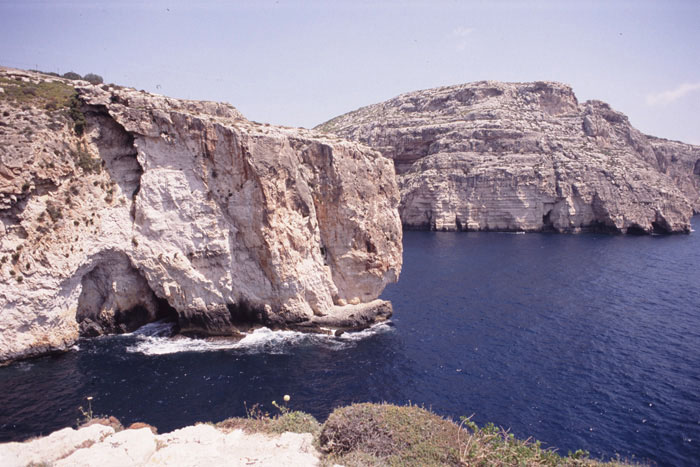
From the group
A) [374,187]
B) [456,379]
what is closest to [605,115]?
[374,187]

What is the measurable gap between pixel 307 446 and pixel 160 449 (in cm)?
504

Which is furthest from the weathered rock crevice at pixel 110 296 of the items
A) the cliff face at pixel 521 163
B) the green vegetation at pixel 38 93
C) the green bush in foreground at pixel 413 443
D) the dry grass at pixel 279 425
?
the cliff face at pixel 521 163

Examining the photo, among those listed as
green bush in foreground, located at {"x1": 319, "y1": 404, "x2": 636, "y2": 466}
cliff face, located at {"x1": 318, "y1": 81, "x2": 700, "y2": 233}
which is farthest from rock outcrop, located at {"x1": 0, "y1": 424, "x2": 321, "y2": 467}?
cliff face, located at {"x1": 318, "y1": 81, "x2": 700, "y2": 233}

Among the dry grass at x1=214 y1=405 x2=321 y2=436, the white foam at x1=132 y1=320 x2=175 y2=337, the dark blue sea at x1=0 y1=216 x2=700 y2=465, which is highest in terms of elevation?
the dry grass at x1=214 y1=405 x2=321 y2=436

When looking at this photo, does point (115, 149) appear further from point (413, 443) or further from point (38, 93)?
point (413, 443)

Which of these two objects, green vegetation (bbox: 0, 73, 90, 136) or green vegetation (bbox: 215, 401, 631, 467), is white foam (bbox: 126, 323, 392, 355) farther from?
green vegetation (bbox: 0, 73, 90, 136)

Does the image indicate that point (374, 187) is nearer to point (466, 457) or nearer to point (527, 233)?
point (466, 457)

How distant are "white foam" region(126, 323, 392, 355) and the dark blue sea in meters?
0.17

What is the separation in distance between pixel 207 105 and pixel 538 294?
4121cm

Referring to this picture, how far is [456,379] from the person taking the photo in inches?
1085

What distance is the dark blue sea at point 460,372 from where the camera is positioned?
2230 centimetres

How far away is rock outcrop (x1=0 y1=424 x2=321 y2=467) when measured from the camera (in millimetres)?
12875

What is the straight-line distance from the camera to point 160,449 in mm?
13758

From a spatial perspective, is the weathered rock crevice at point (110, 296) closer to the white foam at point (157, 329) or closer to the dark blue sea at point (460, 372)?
the white foam at point (157, 329)
